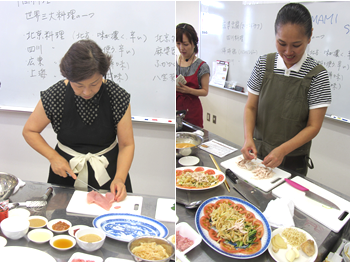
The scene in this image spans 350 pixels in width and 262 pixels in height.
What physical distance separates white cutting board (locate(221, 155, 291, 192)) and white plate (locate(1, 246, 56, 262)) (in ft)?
2.53

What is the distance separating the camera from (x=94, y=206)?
1.00 meters

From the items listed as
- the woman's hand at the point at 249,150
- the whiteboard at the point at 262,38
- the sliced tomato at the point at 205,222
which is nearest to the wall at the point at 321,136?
the whiteboard at the point at 262,38

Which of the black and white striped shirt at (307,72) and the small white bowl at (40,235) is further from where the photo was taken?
the black and white striped shirt at (307,72)

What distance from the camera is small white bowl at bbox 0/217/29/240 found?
818mm

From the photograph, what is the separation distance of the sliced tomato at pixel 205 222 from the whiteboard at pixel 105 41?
1.30 m

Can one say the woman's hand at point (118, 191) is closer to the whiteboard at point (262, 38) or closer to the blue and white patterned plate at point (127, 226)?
the blue and white patterned plate at point (127, 226)

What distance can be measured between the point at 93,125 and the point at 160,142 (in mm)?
849

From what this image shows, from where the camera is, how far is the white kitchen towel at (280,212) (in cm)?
87

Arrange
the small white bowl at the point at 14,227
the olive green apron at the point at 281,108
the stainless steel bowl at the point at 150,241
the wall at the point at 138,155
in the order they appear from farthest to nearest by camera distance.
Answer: the wall at the point at 138,155 < the olive green apron at the point at 281,108 < the small white bowl at the point at 14,227 < the stainless steel bowl at the point at 150,241

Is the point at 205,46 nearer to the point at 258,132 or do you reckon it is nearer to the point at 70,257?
the point at 258,132

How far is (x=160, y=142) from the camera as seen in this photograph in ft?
6.89

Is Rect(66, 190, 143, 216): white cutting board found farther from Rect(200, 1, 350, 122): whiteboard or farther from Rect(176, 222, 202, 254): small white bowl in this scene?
Rect(200, 1, 350, 122): whiteboard

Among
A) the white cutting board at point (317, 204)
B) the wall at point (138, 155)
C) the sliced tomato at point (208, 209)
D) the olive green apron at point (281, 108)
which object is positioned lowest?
the wall at point (138, 155)

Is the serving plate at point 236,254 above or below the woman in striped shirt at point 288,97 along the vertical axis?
below
